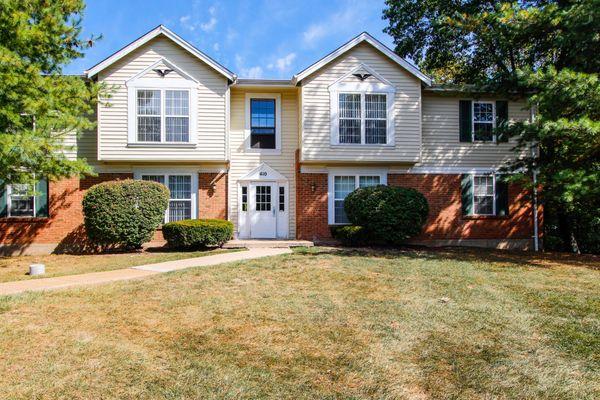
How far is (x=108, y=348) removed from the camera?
13.9ft

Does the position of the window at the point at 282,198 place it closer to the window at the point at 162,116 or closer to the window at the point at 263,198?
the window at the point at 263,198

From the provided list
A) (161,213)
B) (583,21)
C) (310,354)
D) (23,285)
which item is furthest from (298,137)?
(310,354)

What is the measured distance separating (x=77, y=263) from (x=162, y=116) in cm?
539

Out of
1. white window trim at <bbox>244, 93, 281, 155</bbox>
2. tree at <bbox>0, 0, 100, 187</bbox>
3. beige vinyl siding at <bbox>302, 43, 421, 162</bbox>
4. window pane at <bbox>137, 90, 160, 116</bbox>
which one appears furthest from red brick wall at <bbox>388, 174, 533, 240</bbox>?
tree at <bbox>0, 0, 100, 187</bbox>

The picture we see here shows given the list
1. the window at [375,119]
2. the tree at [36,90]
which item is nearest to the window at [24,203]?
the tree at [36,90]

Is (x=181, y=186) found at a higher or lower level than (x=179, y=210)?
higher

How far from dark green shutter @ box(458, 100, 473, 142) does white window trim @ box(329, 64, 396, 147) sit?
2.89 m

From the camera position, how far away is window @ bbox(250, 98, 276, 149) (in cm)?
1492

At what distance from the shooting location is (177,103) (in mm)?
13664

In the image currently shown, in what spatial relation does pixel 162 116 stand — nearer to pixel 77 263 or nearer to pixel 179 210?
pixel 179 210

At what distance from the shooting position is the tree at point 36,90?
9531 mm

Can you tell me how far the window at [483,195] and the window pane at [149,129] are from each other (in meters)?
11.5

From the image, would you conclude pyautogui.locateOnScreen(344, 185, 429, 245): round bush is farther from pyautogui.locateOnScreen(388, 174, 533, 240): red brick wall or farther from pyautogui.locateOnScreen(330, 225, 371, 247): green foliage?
pyautogui.locateOnScreen(388, 174, 533, 240): red brick wall

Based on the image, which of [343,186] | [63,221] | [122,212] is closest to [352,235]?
[343,186]
